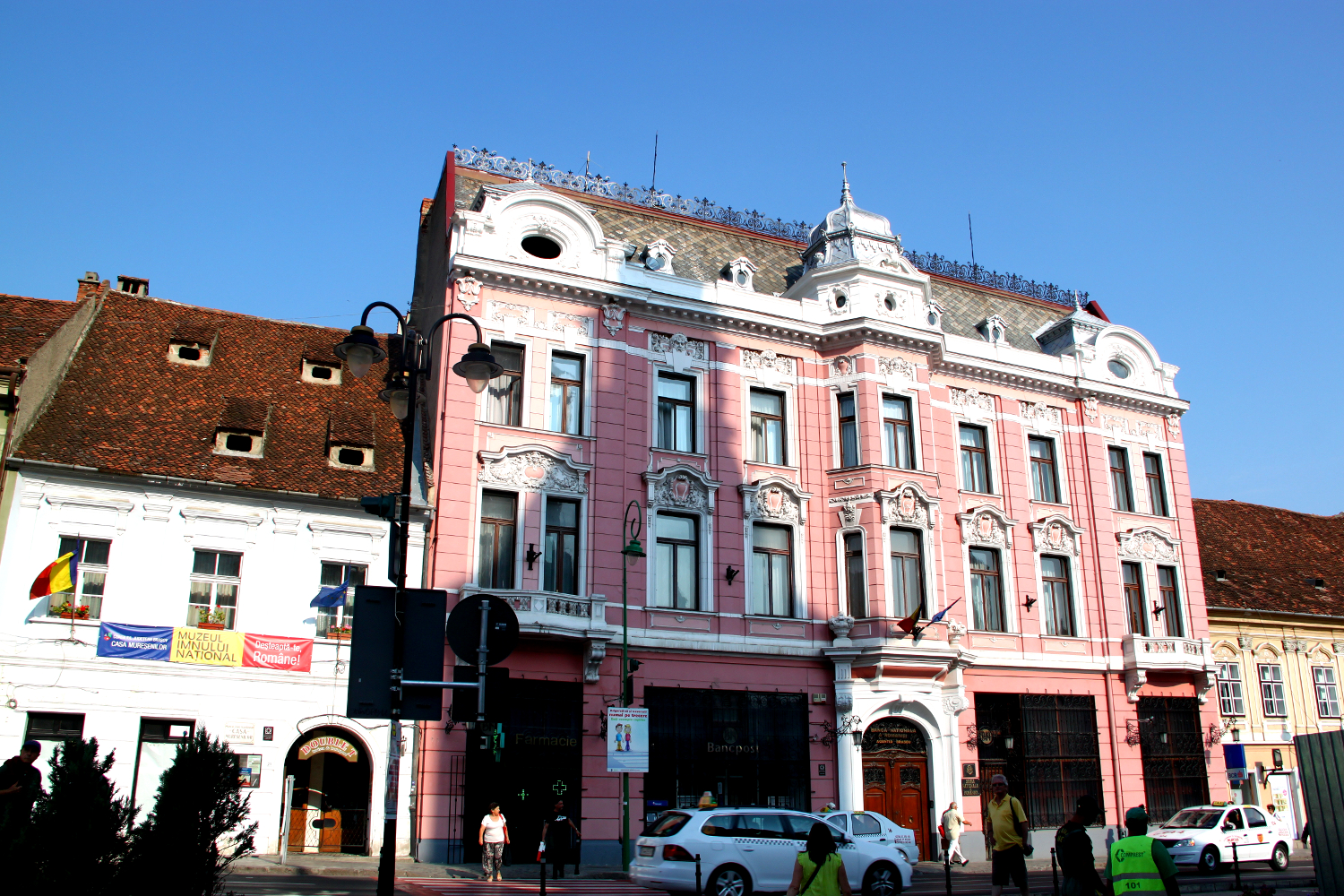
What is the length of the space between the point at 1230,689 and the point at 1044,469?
32.8 ft

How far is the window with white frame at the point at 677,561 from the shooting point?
26719 mm

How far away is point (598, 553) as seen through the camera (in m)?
26.0

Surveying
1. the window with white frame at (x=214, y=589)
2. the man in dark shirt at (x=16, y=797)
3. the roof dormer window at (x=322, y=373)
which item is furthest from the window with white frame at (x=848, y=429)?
the man in dark shirt at (x=16, y=797)

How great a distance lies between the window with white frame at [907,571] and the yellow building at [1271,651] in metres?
12.7

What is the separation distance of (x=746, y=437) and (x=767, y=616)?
15.7 ft

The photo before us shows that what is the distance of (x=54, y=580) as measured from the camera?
859 inches

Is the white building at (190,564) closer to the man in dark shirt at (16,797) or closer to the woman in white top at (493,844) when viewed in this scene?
the woman in white top at (493,844)

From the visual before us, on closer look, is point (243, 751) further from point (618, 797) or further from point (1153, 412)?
point (1153, 412)

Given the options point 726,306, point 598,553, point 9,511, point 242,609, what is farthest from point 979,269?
point 9,511

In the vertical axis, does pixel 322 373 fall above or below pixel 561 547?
above

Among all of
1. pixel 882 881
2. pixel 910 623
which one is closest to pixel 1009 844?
pixel 882 881

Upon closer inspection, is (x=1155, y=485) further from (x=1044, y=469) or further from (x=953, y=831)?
(x=953, y=831)

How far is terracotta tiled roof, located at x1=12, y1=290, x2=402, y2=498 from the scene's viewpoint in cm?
2409

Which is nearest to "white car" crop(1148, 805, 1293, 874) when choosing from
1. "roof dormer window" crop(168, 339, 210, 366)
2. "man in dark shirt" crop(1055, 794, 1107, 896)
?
"man in dark shirt" crop(1055, 794, 1107, 896)
